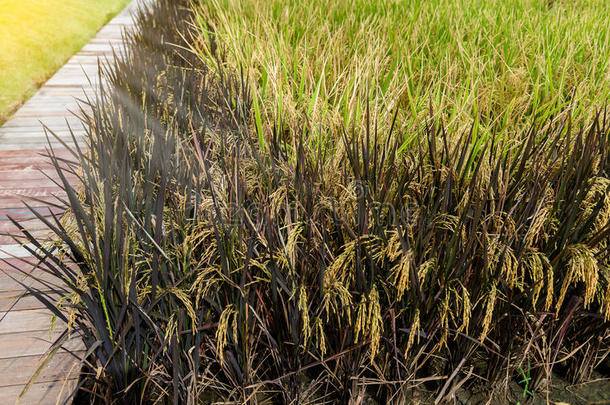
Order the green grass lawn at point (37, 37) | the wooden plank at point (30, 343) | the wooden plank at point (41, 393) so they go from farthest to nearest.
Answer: the green grass lawn at point (37, 37) → the wooden plank at point (30, 343) → the wooden plank at point (41, 393)

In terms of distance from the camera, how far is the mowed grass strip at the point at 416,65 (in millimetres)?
2059

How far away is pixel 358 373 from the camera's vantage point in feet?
5.13

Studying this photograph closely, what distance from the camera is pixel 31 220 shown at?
8.42ft

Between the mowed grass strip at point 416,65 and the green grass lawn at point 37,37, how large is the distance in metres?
1.98

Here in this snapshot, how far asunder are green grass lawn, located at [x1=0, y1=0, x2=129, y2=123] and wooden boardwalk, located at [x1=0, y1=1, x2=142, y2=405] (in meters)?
0.17

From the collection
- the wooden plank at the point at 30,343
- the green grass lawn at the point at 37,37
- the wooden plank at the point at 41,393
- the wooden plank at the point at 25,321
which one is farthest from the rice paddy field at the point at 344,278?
the green grass lawn at the point at 37,37

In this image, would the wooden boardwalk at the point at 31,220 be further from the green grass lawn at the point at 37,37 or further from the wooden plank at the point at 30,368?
the green grass lawn at the point at 37,37

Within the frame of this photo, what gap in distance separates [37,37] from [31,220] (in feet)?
13.7

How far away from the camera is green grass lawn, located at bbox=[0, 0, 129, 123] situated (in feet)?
15.0

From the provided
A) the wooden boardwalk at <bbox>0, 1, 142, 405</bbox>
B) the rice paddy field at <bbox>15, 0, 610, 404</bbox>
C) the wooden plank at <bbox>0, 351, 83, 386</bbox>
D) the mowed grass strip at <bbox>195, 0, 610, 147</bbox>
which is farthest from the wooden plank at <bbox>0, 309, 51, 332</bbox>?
the mowed grass strip at <bbox>195, 0, 610, 147</bbox>

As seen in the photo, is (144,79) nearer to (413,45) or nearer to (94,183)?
(94,183)

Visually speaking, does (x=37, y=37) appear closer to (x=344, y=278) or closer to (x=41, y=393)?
(x=41, y=393)

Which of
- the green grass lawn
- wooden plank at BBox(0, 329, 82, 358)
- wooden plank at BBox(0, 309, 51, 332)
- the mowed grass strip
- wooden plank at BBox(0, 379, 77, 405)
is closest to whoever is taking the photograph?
wooden plank at BBox(0, 379, 77, 405)

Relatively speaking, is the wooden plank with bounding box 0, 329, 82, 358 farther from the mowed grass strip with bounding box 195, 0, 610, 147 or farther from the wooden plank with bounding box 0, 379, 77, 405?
the mowed grass strip with bounding box 195, 0, 610, 147
